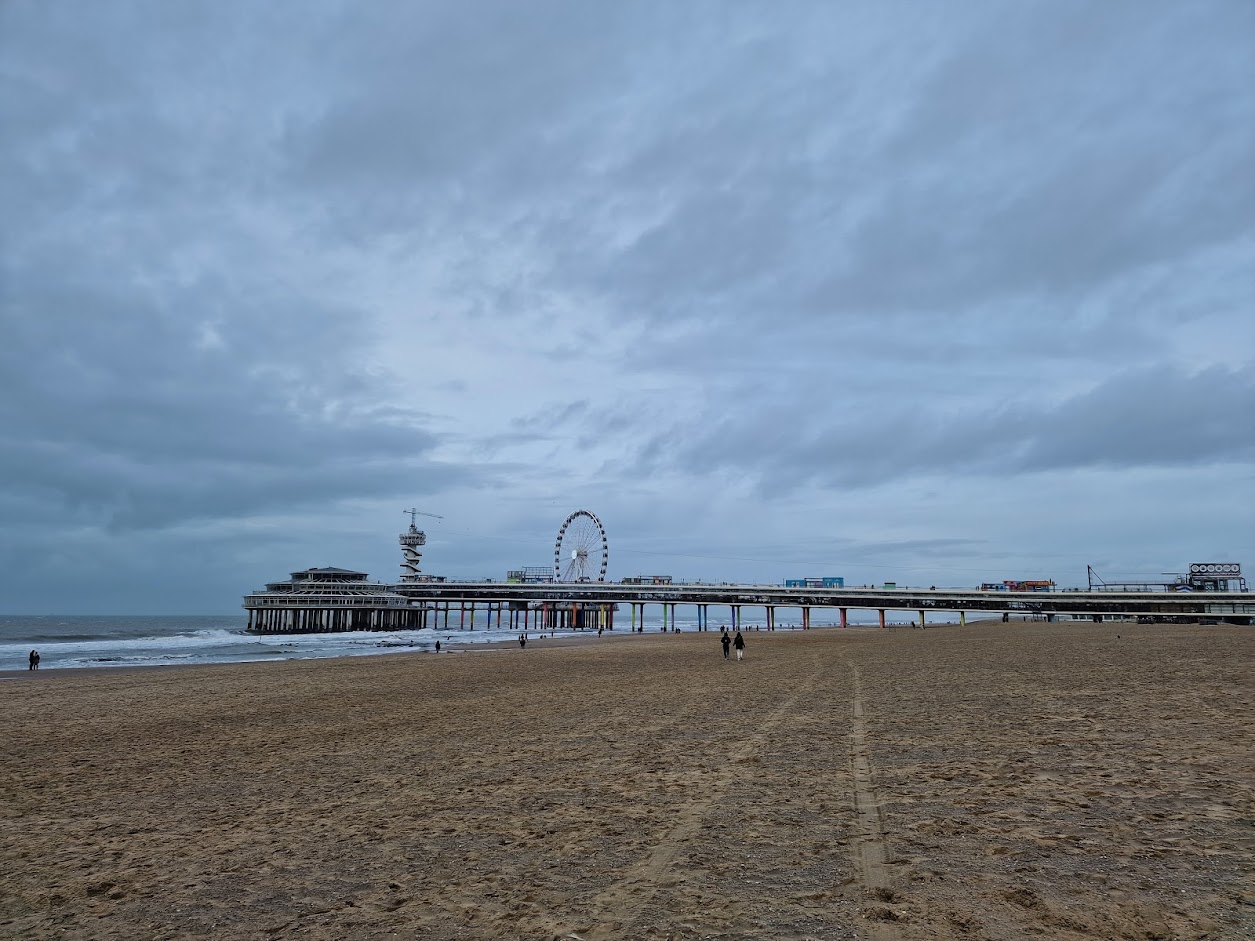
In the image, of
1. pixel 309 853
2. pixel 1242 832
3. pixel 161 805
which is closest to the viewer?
pixel 1242 832

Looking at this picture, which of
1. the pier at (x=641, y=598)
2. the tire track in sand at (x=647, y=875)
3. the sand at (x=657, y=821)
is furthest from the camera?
the pier at (x=641, y=598)

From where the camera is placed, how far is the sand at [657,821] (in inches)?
212

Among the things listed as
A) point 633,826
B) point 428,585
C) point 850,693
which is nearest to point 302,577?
point 428,585

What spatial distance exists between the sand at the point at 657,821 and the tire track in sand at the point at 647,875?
0.03 meters

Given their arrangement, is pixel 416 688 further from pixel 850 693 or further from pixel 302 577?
pixel 302 577

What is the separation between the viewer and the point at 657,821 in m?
7.83

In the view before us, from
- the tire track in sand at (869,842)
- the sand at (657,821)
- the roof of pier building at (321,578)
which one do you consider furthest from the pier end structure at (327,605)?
the tire track in sand at (869,842)

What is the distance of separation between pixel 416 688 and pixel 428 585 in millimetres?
114649

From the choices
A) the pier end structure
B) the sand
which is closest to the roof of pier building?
the pier end structure

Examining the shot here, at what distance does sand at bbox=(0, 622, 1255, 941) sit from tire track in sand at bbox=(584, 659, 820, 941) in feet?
0.09

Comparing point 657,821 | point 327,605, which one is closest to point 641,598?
point 327,605

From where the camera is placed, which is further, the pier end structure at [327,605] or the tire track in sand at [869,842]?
the pier end structure at [327,605]

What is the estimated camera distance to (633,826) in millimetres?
7711

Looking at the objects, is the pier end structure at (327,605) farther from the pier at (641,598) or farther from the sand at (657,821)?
the sand at (657,821)
